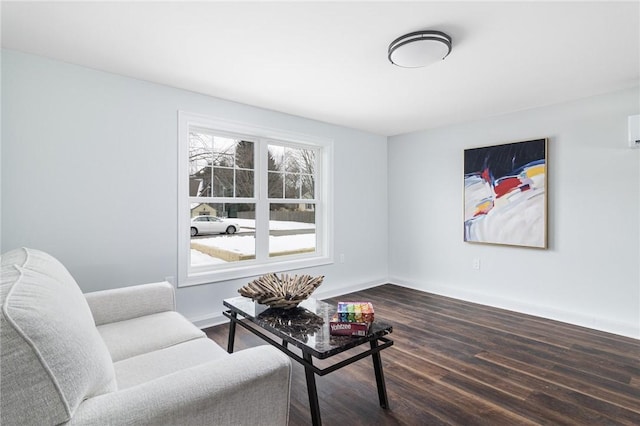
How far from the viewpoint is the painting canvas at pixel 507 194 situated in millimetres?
3514

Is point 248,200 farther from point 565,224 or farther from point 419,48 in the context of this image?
point 565,224

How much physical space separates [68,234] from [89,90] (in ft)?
3.77

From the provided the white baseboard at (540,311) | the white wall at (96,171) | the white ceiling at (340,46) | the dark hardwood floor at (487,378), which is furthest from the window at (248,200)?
the white baseboard at (540,311)

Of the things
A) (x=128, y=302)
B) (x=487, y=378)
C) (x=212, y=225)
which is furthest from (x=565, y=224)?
(x=128, y=302)

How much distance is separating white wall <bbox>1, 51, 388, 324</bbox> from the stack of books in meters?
1.90

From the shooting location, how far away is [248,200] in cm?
366

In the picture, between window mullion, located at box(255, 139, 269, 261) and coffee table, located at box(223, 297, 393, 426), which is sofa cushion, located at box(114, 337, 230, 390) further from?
window mullion, located at box(255, 139, 269, 261)

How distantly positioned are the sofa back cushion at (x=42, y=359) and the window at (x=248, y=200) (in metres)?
2.07

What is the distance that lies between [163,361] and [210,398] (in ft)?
2.02

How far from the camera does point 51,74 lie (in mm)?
2445

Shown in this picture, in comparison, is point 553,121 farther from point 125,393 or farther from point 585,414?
point 125,393

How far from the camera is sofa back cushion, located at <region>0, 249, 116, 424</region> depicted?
0.82m

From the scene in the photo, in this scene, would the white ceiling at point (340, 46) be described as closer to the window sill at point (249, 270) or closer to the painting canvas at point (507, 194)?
the painting canvas at point (507, 194)

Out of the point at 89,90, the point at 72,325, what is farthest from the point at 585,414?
the point at 89,90
